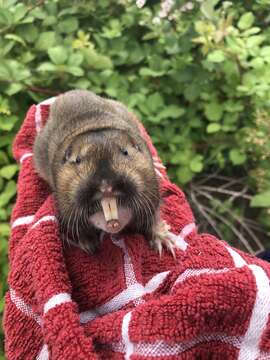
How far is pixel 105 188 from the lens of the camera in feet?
5.40

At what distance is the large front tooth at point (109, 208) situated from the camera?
1.67 meters

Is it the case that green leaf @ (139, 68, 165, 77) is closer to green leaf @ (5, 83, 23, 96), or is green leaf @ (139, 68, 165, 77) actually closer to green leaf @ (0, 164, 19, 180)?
green leaf @ (5, 83, 23, 96)

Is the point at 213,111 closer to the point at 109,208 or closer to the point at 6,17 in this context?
the point at 6,17

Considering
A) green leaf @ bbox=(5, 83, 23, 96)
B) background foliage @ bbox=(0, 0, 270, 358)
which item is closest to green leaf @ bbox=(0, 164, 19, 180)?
background foliage @ bbox=(0, 0, 270, 358)

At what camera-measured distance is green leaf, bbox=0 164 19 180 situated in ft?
8.57

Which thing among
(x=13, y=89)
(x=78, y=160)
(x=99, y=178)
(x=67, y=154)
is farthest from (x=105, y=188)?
(x=13, y=89)

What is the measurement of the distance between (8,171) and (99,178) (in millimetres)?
1079

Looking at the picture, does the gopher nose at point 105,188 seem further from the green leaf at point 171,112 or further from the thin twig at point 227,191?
the thin twig at point 227,191

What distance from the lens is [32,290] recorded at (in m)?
1.80

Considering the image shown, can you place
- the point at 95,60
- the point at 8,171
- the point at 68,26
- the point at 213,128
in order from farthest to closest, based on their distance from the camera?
the point at 68,26
the point at 95,60
the point at 213,128
the point at 8,171

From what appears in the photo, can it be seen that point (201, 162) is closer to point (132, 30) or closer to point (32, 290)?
point (132, 30)

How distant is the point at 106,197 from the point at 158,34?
1664 mm

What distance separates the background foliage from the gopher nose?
42.9 inches

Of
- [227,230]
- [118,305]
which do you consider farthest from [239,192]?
[118,305]
